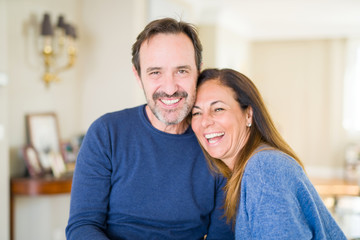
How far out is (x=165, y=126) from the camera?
1.60 m

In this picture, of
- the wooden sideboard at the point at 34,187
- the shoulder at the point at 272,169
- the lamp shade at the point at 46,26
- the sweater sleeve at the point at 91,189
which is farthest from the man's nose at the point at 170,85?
the lamp shade at the point at 46,26

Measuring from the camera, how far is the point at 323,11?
6.07 m

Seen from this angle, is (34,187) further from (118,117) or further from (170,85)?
(170,85)

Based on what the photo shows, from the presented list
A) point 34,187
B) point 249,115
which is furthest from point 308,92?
point 249,115

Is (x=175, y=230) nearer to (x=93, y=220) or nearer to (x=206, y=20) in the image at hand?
(x=93, y=220)

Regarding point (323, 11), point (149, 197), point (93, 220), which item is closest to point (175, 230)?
point (149, 197)

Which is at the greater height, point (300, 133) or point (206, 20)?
point (206, 20)

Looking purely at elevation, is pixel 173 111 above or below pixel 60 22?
below

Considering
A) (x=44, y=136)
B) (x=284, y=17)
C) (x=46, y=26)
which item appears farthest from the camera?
(x=284, y=17)

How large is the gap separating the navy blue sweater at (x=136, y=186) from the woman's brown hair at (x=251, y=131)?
0.53 feet

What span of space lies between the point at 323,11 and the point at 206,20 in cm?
195

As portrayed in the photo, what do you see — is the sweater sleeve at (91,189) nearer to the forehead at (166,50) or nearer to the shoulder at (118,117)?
the shoulder at (118,117)

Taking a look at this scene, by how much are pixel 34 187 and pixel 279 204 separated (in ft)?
7.19

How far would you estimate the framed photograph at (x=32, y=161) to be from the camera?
293 centimetres
